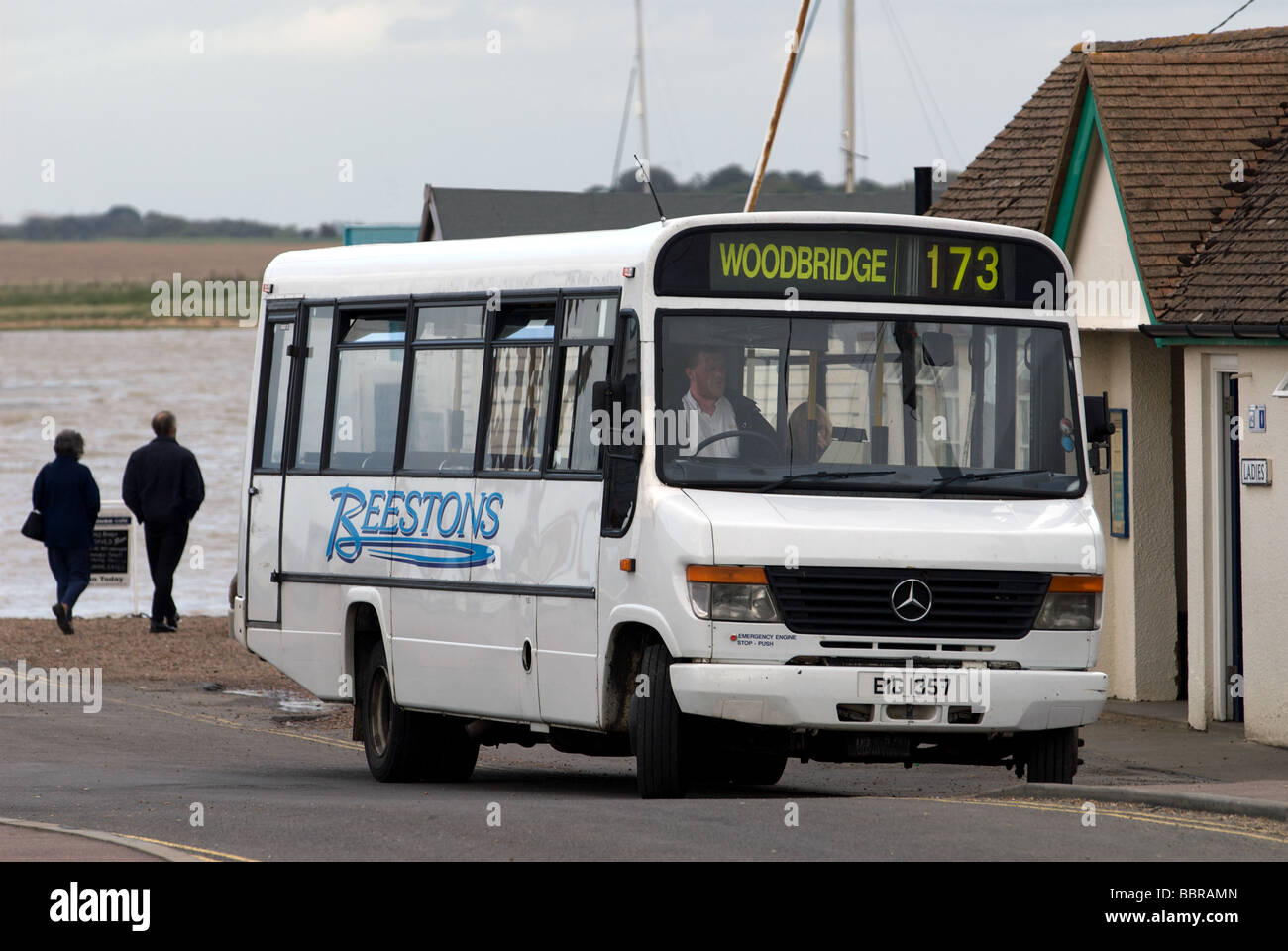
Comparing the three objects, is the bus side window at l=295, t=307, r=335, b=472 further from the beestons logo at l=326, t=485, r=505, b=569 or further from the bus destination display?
the bus destination display

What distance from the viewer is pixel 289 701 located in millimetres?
20328

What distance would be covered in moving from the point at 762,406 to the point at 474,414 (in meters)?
2.26

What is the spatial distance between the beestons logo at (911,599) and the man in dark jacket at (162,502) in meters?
13.8

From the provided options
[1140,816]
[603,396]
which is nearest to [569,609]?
[603,396]

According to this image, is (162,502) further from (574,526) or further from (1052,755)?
(1052,755)

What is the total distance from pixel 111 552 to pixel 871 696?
52.9 feet

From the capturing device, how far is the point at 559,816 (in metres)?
10.9

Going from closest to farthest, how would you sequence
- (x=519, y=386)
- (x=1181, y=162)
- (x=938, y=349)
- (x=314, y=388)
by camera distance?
1. (x=938, y=349)
2. (x=519, y=386)
3. (x=314, y=388)
4. (x=1181, y=162)

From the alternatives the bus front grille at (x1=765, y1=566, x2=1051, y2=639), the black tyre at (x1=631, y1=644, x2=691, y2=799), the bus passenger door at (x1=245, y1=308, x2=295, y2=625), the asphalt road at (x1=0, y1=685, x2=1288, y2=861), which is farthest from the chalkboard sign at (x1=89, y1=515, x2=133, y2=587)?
the bus front grille at (x1=765, y1=566, x2=1051, y2=639)

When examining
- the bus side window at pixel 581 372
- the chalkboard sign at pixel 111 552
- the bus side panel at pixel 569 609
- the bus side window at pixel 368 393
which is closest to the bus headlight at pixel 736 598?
the bus side panel at pixel 569 609

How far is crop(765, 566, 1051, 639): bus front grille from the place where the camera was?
11164mm

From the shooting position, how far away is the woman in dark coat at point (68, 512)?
23.5 metres
